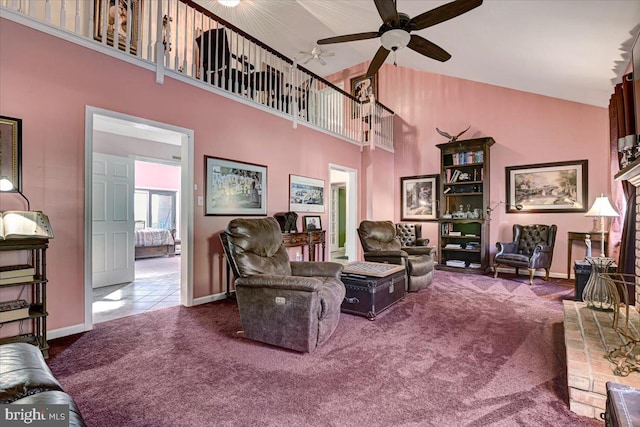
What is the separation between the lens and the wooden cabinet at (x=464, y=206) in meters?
5.78

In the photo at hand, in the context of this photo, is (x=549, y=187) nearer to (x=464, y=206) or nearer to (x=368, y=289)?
(x=464, y=206)

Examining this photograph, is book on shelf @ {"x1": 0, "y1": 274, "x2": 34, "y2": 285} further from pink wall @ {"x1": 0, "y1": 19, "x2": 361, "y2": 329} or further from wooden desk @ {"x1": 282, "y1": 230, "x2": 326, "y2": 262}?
wooden desk @ {"x1": 282, "y1": 230, "x2": 326, "y2": 262}

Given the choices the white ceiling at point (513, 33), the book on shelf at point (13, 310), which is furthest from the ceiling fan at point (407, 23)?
the book on shelf at point (13, 310)

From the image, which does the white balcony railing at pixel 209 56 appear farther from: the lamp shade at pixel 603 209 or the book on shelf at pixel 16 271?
the lamp shade at pixel 603 209

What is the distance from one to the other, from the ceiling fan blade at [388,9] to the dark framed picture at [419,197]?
439 cm

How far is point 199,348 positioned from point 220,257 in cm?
171

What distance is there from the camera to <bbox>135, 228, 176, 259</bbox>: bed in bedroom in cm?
746

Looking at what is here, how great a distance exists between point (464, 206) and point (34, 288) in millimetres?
→ 6525

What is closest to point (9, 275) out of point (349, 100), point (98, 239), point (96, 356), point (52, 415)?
point (96, 356)

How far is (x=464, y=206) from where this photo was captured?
6324 millimetres

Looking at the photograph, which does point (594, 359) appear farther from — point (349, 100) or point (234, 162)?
point (349, 100)

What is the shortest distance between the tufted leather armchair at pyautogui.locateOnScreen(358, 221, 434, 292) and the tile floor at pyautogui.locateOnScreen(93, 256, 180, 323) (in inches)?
106

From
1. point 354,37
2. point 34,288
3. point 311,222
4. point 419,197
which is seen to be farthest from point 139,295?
point 419,197

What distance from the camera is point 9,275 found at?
2303 millimetres
